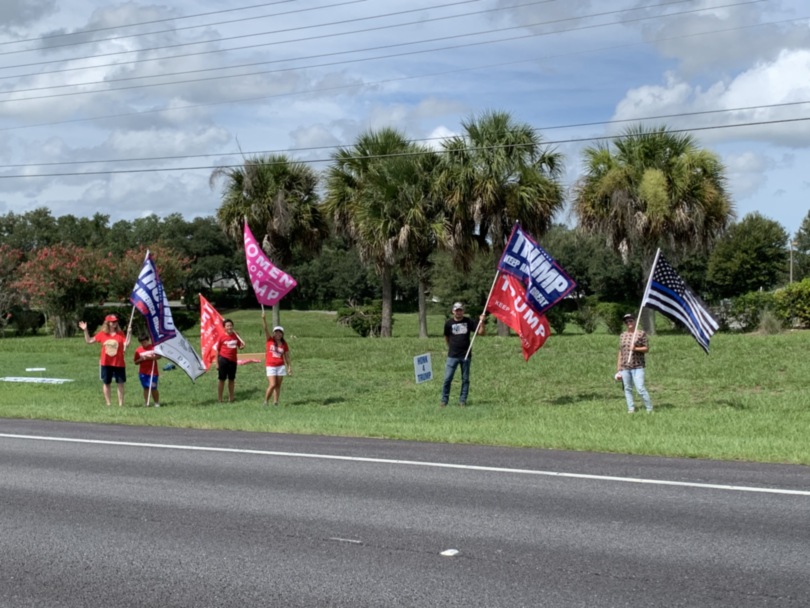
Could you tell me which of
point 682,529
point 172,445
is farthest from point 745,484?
point 172,445

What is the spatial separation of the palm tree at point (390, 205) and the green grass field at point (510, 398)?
4558mm

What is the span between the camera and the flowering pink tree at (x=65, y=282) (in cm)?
4016

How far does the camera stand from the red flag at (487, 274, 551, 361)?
18.2 m

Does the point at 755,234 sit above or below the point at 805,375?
above

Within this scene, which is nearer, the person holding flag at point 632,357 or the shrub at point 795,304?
the person holding flag at point 632,357

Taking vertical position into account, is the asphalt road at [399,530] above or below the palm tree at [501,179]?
below

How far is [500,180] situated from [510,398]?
44.7ft

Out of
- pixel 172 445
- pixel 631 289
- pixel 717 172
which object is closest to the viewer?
pixel 172 445

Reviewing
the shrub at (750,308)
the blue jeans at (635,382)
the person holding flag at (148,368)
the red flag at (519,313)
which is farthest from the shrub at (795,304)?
the person holding flag at (148,368)

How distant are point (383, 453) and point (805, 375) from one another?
39.0 ft

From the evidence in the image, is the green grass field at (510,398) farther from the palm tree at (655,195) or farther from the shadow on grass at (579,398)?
the palm tree at (655,195)

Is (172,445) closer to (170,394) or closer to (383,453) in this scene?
(383,453)

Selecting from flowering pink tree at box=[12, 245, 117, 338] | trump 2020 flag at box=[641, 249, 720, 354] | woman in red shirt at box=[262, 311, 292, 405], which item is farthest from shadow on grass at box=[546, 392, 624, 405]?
flowering pink tree at box=[12, 245, 117, 338]

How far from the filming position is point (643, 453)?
39.5 ft
